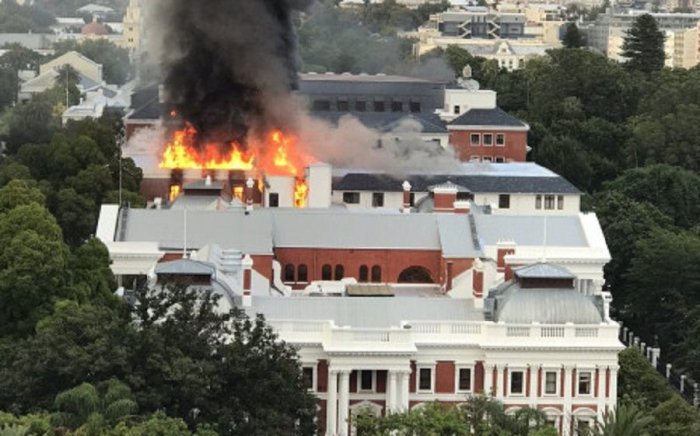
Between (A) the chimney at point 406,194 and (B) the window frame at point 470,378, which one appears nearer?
(B) the window frame at point 470,378

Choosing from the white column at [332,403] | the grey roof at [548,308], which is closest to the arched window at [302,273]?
the grey roof at [548,308]

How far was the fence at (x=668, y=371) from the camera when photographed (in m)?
84.7

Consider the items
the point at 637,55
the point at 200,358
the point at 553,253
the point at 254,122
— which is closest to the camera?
the point at 200,358

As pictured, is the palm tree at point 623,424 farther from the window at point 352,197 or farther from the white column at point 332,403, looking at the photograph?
the window at point 352,197

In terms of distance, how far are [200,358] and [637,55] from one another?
11904 cm

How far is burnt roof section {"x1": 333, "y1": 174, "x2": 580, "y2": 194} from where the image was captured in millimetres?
115438

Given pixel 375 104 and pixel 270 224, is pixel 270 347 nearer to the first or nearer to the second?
pixel 270 224

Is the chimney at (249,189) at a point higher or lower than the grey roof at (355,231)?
lower

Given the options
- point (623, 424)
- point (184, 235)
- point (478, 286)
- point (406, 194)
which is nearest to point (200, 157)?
point (406, 194)

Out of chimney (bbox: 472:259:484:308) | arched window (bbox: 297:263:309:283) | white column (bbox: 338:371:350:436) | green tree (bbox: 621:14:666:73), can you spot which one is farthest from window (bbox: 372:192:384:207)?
green tree (bbox: 621:14:666:73)

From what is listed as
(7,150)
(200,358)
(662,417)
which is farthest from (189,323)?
(7,150)

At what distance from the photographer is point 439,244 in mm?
89938

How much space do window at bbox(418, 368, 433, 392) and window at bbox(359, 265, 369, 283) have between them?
15.5 m

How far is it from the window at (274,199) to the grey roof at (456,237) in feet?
50.1
